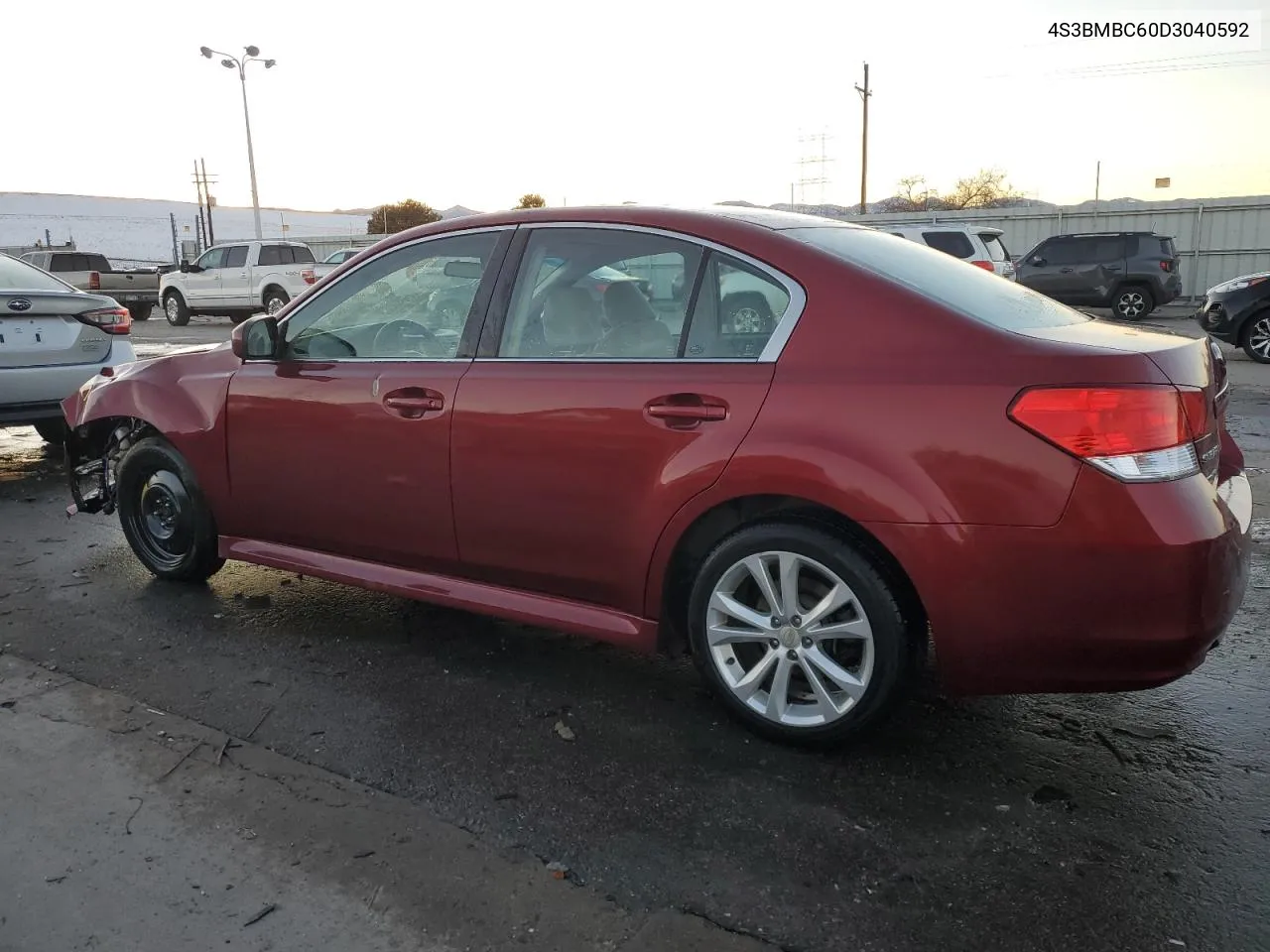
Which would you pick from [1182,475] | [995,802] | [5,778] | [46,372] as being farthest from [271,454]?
[46,372]

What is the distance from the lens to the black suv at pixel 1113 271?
62.9 feet

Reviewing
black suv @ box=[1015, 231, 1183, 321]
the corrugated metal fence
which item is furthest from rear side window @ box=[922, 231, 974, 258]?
the corrugated metal fence

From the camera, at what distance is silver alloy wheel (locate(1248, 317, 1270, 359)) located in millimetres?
12266

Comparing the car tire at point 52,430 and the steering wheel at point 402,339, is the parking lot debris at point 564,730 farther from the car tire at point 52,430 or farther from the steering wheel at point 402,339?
the car tire at point 52,430

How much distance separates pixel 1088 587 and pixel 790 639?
84 centimetres

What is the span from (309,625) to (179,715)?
0.85 meters

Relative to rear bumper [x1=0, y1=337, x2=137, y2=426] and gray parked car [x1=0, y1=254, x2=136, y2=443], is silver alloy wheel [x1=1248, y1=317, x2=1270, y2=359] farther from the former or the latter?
rear bumper [x1=0, y1=337, x2=137, y2=426]

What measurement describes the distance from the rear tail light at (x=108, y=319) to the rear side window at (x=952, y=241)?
12.2 meters

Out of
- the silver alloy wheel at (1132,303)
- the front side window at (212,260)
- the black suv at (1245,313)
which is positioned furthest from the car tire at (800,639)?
the front side window at (212,260)

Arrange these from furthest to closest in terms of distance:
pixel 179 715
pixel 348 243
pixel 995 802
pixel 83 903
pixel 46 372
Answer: pixel 348 243
pixel 46 372
pixel 179 715
pixel 995 802
pixel 83 903

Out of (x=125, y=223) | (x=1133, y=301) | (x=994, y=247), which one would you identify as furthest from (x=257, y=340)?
(x=125, y=223)

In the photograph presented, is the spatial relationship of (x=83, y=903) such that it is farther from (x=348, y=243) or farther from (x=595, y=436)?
(x=348, y=243)

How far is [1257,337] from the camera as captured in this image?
1241cm

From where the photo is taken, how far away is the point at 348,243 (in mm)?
35156
